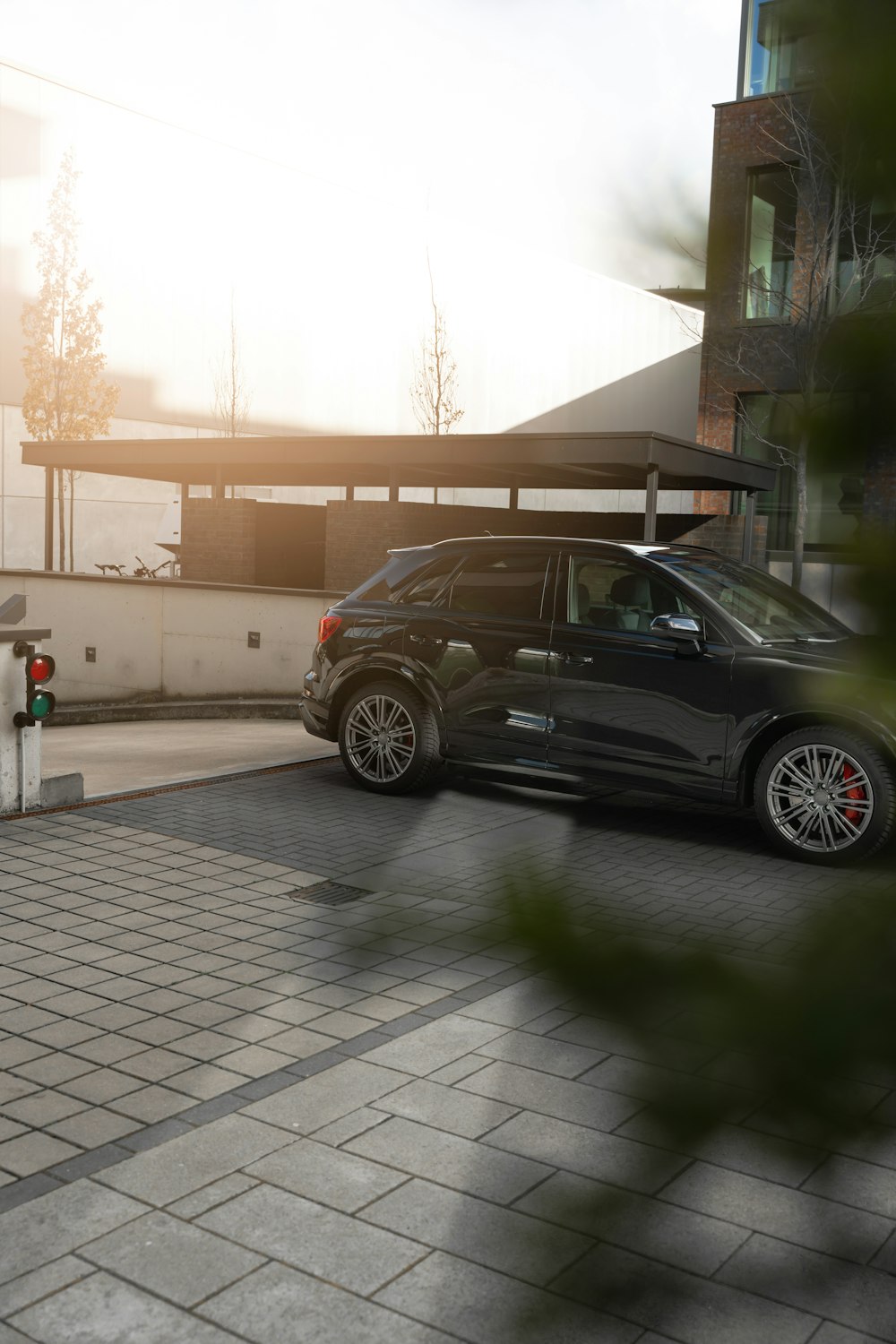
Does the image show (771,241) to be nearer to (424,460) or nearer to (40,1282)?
(40,1282)

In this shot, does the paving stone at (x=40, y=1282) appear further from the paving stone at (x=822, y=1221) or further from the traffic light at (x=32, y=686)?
the traffic light at (x=32, y=686)

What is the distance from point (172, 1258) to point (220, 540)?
16.0 meters

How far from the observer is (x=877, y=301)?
922 mm

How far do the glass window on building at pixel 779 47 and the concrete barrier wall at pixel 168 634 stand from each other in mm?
14054

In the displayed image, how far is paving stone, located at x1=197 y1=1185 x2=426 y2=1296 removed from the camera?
10.8 ft

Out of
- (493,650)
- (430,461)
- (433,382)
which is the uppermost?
(433,382)

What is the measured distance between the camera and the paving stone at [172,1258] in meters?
3.22

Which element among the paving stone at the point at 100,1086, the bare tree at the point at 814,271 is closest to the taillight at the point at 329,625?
the paving stone at the point at 100,1086

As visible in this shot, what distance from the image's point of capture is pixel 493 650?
8.91 meters

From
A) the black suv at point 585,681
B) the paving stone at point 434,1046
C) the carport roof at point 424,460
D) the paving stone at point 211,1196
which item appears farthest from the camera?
the carport roof at point 424,460

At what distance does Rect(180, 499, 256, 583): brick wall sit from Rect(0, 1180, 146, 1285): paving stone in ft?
50.3

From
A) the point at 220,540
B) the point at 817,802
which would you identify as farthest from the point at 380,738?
the point at 220,540

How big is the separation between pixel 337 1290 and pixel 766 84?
3003 mm

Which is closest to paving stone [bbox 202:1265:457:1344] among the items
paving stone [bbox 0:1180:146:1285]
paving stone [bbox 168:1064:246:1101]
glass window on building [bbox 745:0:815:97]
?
paving stone [bbox 0:1180:146:1285]
